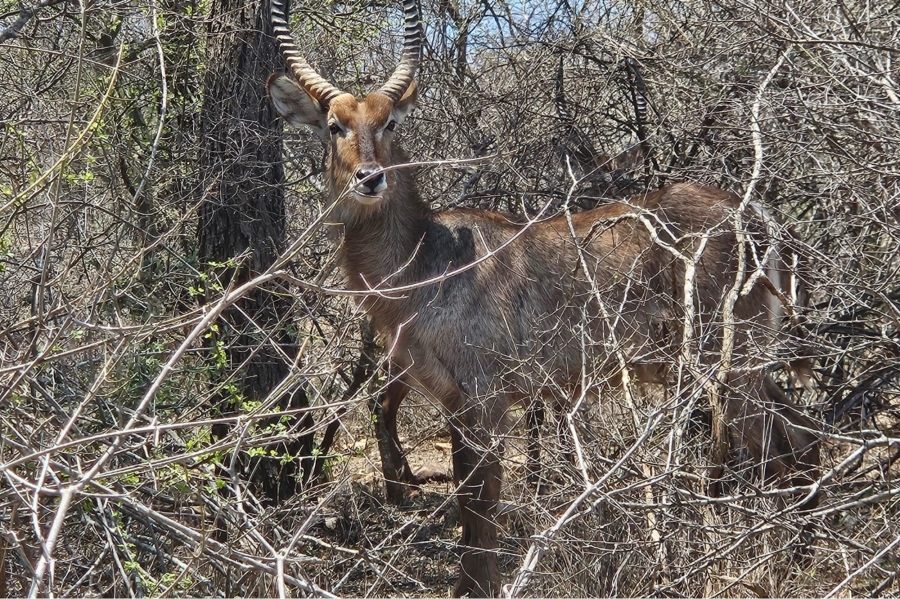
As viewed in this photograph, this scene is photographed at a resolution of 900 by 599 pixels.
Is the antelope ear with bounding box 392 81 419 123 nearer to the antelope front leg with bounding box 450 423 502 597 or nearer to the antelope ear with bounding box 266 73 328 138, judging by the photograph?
the antelope ear with bounding box 266 73 328 138

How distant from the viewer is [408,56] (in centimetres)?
618

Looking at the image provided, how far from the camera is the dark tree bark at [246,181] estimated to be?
609 centimetres

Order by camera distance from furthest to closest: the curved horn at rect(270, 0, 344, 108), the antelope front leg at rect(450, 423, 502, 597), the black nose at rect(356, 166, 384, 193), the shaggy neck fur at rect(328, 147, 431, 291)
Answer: the shaggy neck fur at rect(328, 147, 431, 291) → the curved horn at rect(270, 0, 344, 108) → the antelope front leg at rect(450, 423, 502, 597) → the black nose at rect(356, 166, 384, 193)

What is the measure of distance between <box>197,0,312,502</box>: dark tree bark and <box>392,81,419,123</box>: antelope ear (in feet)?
2.62

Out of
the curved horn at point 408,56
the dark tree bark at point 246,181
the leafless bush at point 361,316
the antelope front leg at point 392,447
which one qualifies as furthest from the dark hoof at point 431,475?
the curved horn at point 408,56

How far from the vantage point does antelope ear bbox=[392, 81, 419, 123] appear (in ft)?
20.0

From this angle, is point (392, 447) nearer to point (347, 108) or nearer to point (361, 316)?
point (347, 108)

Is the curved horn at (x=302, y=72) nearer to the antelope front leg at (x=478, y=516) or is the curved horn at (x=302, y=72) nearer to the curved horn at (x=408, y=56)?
the curved horn at (x=408, y=56)

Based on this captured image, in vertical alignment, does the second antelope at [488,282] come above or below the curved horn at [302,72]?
below

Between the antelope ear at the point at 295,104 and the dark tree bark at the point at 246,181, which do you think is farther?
the dark tree bark at the point at 246,181

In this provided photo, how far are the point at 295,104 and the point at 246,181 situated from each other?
591mm

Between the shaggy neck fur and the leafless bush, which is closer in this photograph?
the leafless bush

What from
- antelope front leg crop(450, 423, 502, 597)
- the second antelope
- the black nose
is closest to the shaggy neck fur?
the second antelope

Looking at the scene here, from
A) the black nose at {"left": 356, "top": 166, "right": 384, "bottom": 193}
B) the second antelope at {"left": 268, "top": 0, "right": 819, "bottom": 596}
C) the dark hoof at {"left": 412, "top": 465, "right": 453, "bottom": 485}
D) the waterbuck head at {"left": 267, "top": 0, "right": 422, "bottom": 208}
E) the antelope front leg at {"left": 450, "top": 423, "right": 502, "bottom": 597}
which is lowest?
the dark hoof at {"left": 412, "top": 465, "right": 453, "bottom": 485}
